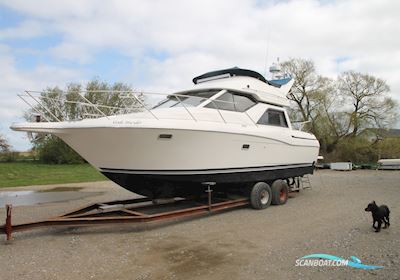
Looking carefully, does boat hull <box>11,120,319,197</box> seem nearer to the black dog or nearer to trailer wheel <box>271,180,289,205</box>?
trailer wheel <box>271,180,289,205</box>

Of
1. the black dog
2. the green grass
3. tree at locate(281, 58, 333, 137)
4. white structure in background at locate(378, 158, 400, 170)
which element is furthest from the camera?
tree at locate(281, 58, 333, 137)

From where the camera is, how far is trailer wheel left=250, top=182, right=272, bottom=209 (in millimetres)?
8781

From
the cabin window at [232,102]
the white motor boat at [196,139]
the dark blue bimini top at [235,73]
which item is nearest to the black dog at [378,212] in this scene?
the white motor boat at [196,139]

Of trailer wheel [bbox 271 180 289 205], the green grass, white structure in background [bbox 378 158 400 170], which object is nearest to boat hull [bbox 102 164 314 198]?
trailer wheel [bbox 271 180 289 205]

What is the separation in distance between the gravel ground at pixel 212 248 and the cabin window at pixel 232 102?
2.66 m

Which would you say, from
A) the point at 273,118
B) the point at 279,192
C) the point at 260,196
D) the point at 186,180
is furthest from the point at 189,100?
the point at 279,192

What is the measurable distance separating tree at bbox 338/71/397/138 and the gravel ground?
85.2 feet

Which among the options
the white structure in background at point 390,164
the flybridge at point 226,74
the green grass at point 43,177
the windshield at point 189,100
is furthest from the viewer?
the white structure in background at point 390,164

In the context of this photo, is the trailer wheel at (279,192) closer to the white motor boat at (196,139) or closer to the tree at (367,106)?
the white motor boat at (196,139)

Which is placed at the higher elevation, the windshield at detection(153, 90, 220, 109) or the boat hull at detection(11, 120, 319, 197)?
the windshield at detection(153, 90, 220, 109)

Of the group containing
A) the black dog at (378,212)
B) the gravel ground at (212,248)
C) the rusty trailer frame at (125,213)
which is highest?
the black dog at (378,212)

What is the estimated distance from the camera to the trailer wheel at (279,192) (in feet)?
31.2

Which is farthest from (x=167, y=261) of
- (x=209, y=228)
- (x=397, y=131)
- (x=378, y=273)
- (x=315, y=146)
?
(x=397, y=131)

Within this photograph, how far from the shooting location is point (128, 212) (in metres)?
6.85
